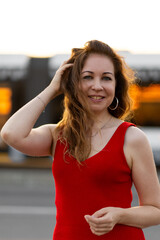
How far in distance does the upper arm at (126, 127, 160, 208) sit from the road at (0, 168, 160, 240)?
408 centimetres

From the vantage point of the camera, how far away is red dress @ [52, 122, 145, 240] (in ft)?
5.29

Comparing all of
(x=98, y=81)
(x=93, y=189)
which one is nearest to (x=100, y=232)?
(x=93, y=189)

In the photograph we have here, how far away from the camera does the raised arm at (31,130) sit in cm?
178

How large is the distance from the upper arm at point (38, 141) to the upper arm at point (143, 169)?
0.35 metres

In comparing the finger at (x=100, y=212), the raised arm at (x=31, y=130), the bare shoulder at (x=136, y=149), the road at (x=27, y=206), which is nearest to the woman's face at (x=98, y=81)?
the raised arm at (x=31, y=130)

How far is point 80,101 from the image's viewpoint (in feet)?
5.79

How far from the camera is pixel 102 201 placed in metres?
1.62

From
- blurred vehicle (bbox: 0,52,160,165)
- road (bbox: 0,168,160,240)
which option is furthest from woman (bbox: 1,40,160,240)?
blurred vehicle (bbox: 0,52,160,165)

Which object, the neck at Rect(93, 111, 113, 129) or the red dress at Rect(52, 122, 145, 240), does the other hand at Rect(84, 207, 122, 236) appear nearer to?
the red dress at Rect(52, 122, 145, 240)

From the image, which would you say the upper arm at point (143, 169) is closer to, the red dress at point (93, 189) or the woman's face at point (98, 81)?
the red dress at point (93, 189)

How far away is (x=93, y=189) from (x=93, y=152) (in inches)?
5.7

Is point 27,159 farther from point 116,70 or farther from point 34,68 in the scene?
point 116,70

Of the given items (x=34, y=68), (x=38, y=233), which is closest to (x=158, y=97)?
(x=34, y=68)

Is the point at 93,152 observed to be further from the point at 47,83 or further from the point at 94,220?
the point at 47,83
